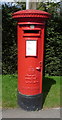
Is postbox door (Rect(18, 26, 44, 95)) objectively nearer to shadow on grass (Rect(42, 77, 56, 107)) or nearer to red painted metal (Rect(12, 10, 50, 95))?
red painted metal (Rect(12, 10, 50, 95))

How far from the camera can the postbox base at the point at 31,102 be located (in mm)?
4039

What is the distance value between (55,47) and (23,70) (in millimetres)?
2646

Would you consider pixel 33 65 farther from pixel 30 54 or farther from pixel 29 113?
pixel 29 113

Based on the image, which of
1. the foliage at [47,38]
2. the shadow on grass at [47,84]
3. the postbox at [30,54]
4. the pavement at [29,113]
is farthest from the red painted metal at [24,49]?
the foliage at [47,38]

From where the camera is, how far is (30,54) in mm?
3873

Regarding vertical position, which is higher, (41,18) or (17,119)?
(41,18)

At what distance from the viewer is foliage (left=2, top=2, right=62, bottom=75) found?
623 centimetres

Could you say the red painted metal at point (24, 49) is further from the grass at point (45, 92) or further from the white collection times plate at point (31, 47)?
the grass at point (45, 92)

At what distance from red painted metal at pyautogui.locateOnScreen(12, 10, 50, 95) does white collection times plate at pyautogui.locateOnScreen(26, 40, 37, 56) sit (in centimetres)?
4

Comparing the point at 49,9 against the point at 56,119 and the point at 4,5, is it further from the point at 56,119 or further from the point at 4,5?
the point at 56,119

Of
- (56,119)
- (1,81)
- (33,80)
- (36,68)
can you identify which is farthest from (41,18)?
(1,81)

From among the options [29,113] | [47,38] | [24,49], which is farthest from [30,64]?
[47,38]

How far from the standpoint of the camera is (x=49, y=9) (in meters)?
6.37

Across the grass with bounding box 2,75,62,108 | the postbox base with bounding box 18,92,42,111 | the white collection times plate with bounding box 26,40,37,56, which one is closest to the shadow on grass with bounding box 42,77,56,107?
Result: the grass with bounding box 2,75,62,108
